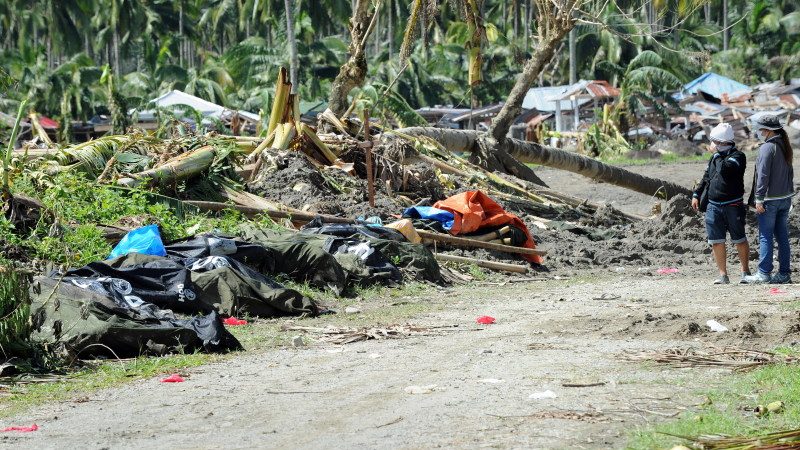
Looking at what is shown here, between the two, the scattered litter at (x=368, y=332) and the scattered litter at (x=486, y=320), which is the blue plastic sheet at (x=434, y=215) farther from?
the scattered litter at (x=368, y=332)

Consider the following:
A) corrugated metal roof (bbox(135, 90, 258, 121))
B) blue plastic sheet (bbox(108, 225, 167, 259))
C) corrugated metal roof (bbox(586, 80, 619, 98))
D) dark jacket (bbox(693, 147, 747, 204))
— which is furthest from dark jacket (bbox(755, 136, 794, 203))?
corrugated metal roof (bbox(586, 80, 619, 98))

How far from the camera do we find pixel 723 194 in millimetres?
10836

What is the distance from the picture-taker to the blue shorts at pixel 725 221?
35.9ft

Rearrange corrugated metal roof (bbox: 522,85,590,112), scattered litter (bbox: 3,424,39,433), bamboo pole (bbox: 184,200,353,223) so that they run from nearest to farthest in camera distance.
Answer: scattered litter (bbox: 3,424,39,433) → bamboo pole (bbox: 184,200,353,223) → corrugated metal roof (bbox: 522,85,590,112)

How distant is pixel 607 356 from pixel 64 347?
3.36m

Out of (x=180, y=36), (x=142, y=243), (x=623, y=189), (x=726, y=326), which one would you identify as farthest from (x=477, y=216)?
(x=180, y=36)

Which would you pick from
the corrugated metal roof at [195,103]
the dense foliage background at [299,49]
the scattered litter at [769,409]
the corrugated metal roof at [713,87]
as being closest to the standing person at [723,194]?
the scattered litter at [769,409]

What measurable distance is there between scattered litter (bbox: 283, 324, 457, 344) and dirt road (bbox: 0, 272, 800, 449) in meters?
0.16

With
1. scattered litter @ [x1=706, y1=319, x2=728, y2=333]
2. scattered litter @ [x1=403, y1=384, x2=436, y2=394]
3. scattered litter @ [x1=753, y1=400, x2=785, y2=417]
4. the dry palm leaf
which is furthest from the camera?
scattered litter @ [x1=706, y1=319, x2=728, y2=333]

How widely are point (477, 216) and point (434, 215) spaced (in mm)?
504

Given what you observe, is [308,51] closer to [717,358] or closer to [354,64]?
[354,64]

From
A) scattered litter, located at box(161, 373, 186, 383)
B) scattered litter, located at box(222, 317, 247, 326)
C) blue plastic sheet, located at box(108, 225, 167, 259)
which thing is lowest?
scattered litter, located at box(222, 317, 247, 326)

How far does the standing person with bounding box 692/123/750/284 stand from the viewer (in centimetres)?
1076

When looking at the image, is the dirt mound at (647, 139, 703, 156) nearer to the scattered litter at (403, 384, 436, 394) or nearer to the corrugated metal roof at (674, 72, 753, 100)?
the corrugated metal roof at (674, 72, 753, 100)
